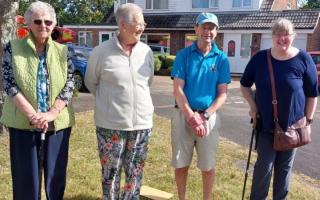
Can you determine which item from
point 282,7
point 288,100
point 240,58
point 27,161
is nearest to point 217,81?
point 288,100

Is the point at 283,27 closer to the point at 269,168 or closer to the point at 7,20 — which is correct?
the point at 269,168

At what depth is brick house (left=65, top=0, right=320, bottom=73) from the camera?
68.6ft

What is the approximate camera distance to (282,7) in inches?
1056

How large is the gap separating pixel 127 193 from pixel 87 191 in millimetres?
1003

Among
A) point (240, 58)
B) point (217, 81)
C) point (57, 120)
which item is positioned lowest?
point (240, 58)

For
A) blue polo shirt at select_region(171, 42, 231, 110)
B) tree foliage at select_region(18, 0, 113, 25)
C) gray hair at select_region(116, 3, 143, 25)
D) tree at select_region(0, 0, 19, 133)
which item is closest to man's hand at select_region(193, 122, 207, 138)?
blue polo shirt at select_region(171, 42, 231, 110)

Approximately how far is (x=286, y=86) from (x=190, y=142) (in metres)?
1.00

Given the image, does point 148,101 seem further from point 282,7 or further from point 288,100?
point 282,7

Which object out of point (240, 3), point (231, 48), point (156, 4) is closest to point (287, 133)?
point (231, 48)

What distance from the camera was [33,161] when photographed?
3283 mm

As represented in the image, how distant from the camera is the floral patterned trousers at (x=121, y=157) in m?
3.47

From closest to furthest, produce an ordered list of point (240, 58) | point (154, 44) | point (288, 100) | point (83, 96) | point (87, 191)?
1. point (288, 100)
2. point (87, 191)
3. point (83, 96)
4. point (240, 58)
5. point (154, 44)

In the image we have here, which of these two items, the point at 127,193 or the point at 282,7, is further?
the point at 282,7

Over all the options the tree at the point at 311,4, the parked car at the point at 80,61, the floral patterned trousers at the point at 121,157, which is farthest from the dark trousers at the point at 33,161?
the tree at the point at 311,4
